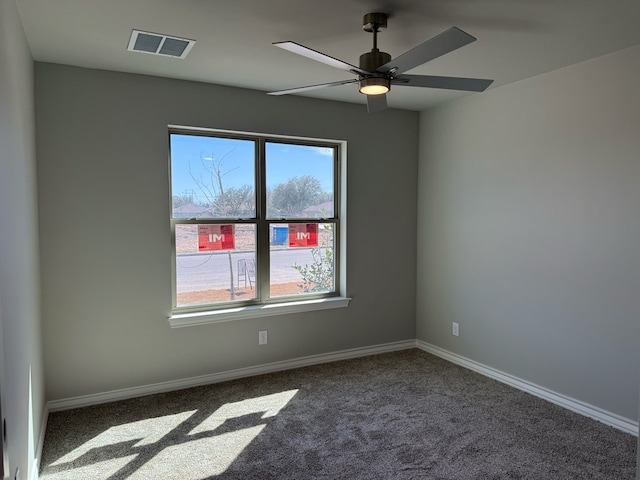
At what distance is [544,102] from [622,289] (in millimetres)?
1480

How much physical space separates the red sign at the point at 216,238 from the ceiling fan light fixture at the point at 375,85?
6.23 ft

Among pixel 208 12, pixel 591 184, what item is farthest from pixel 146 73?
pixel 591 184

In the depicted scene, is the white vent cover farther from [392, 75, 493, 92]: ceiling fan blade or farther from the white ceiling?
[392, 75, 493, 92]: ceiling fan blade

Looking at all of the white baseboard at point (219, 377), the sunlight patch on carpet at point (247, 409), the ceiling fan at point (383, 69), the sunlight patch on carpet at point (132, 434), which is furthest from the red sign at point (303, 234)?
the ceiling fan at point (383, 69)

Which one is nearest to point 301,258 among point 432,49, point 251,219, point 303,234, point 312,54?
point 303,234

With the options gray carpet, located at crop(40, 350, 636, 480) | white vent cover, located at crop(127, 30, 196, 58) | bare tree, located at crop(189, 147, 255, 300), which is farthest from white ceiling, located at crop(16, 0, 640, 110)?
gray carpet, located at crop(40, 350, 636, 480)

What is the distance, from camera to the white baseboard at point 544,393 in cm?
288

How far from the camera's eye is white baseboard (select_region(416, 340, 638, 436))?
288 cm

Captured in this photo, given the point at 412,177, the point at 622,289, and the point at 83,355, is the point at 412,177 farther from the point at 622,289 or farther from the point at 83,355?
the point at 83,355

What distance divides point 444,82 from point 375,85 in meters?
0.40

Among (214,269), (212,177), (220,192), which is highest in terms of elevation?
(212,177)

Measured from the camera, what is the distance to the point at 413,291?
15.3ft

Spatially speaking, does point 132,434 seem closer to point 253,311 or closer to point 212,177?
point 253,311

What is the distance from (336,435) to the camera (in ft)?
9.23
